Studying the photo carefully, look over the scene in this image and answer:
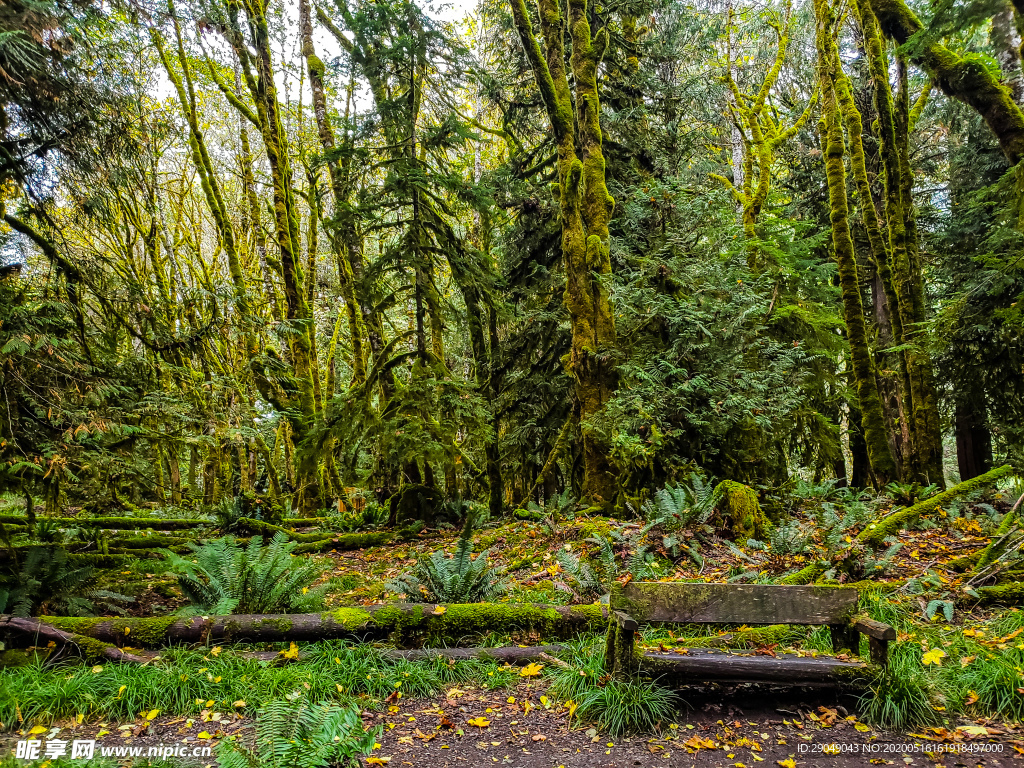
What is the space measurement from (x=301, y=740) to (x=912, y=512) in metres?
7.22

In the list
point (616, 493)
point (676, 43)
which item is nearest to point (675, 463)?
point (616, 493)

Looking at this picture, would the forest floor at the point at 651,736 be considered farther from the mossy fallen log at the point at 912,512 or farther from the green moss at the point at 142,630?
the mossy fallen log at the point at 912,512

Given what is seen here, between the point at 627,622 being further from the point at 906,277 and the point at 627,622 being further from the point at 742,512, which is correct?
the point at 906,277

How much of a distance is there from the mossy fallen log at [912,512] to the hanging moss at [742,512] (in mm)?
1153

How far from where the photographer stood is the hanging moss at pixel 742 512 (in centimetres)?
711

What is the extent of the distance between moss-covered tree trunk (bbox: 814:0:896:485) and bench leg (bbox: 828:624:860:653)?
649 centimetres

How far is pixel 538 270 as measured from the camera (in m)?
11.7

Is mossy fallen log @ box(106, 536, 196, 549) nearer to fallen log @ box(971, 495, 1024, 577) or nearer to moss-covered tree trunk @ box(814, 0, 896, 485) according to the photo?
fallen log @ box(971, 495, 1024, 577)

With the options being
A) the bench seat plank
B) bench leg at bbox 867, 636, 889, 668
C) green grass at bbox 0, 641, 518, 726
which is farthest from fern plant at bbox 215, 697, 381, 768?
bench leg at bbox 867, 636, 889, 668

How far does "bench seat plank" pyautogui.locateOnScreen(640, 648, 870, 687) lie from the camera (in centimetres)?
361

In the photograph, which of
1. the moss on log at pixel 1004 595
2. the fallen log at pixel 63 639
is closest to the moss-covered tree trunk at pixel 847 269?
the moss on log at pixel 1004 595

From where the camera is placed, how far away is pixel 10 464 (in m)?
4.61

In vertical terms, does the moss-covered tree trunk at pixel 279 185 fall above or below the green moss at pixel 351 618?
above

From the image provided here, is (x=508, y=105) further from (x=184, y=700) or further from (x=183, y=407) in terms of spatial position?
(x=184, y=700)
